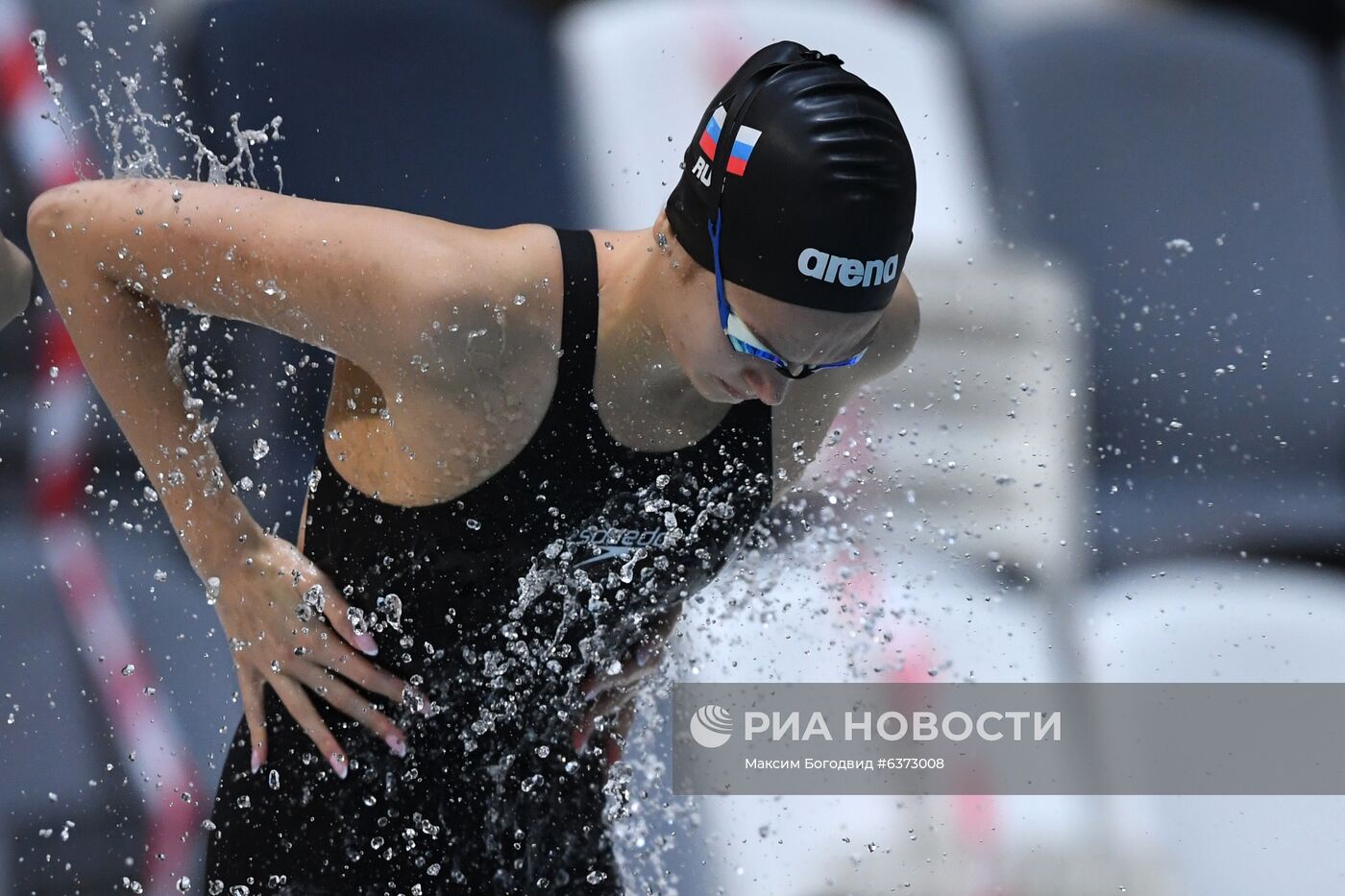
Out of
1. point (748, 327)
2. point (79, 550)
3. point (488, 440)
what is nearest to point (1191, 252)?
point (748, 327)

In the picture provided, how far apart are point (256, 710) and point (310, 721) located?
0.28 ft

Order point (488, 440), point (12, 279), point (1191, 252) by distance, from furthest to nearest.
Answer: point (1191, 252)
point (12, 279)
point (488, 440)

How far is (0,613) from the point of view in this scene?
7.00 ft

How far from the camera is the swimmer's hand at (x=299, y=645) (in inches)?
48.4

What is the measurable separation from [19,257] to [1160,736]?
1.94m

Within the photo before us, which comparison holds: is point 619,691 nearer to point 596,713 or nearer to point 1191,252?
point 596,713

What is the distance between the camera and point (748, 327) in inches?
39.8

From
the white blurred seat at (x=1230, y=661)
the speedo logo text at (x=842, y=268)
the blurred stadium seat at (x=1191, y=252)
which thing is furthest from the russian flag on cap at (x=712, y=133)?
the white blurred seat at (x=1230, y=661)

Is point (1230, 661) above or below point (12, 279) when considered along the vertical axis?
below

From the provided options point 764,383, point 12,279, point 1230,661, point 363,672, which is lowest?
point 1230,661

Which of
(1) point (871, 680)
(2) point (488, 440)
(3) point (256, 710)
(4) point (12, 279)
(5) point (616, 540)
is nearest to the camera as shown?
(2) point (488, 440)

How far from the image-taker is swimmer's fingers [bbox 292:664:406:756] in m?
1.24

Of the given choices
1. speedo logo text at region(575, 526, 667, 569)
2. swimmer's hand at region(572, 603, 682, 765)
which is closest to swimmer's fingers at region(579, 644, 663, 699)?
swimmer's hand at region(572, 603, 682, 765)

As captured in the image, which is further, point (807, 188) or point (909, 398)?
point (909, 398)
